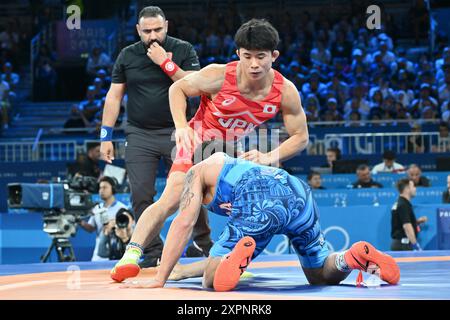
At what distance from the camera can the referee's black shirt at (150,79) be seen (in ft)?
20.0

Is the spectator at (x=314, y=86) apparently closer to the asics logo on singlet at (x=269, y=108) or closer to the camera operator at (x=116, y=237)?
the camera operator at (x=116, y=237)

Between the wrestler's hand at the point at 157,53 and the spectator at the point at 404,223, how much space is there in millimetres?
3965

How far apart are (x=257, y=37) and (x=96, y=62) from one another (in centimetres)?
1191

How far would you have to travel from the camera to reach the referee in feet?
19.8

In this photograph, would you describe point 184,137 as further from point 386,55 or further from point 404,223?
point 386,55

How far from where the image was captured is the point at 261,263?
670 centimetres

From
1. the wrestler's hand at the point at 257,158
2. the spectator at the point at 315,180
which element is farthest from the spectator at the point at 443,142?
the wrestler's hand at the point at 257,158

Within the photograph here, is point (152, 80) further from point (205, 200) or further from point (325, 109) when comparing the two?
point (325, 109)

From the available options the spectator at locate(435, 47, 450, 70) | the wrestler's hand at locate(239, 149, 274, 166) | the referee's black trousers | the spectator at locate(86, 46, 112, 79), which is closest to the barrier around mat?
the referee's black trousers

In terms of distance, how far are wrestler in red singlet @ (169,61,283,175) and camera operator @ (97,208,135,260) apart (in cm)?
278

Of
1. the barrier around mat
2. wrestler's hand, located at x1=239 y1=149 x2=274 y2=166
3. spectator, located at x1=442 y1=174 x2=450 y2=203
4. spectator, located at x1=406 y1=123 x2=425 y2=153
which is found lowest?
the barrier around mat

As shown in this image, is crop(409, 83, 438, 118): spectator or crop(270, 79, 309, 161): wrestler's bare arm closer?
crop(270, 79, 309, 161): wrestler's bare arm

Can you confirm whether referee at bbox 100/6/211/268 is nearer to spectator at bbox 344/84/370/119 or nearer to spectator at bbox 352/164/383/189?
spectator at bbox 352/164/383/189
